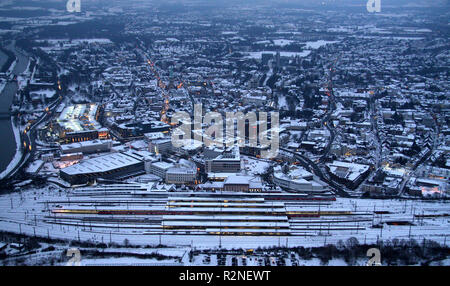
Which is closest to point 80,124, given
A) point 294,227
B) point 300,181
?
point 300,181

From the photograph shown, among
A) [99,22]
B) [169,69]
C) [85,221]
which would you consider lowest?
[85,221]

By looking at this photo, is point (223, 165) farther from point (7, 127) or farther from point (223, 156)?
point (7, 127)

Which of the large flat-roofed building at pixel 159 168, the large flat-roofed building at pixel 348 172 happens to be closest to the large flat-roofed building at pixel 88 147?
the large flat-roofed building at pixel 159 168

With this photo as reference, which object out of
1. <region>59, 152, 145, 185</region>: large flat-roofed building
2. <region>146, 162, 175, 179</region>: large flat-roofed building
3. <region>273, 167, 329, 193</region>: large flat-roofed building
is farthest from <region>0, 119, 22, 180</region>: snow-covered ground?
<region>273, 167, 329, 193</region>: large flat-roofed building

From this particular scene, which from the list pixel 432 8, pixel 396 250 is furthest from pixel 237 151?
pixel 432 8

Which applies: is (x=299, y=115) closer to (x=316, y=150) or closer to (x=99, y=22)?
(x=316, y=150)

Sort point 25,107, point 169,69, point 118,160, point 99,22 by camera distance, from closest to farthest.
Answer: point 118,160
point 25,107
point 169,69
point 99,22

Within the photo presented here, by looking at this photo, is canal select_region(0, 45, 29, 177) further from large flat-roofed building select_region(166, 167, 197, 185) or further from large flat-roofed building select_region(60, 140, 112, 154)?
large flat-roofed building select_region(166, 167, 197, 185)

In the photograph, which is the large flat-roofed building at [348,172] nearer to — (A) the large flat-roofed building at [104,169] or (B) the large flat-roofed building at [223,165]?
(B) the large flat-roofed building at [223,165]
